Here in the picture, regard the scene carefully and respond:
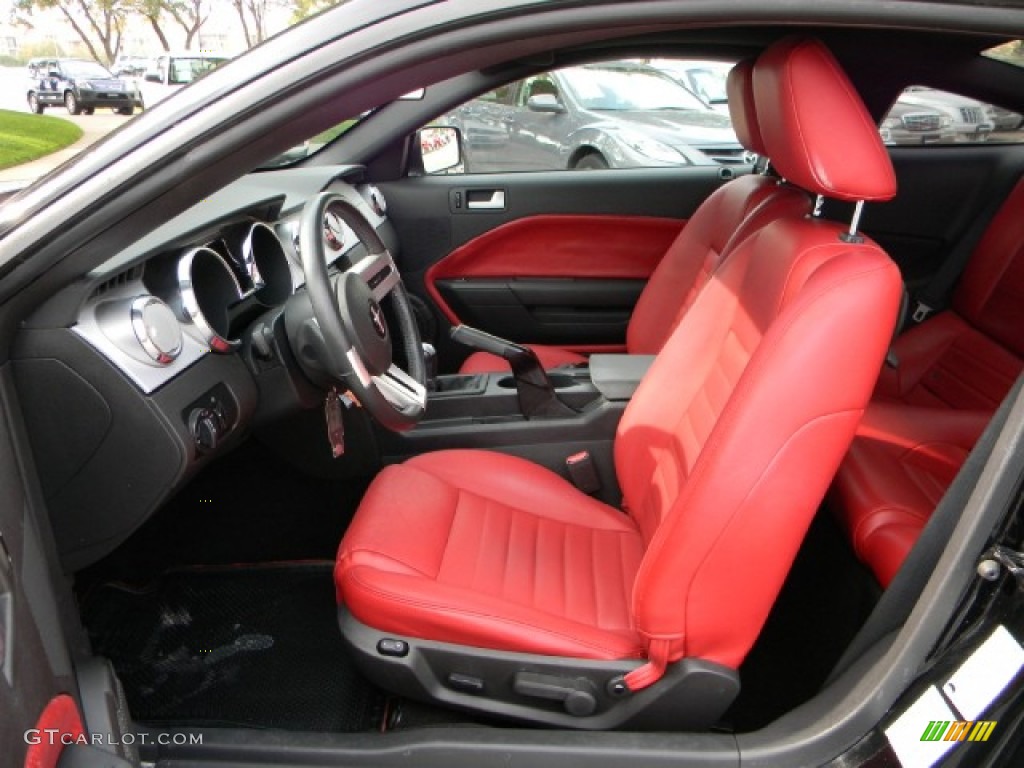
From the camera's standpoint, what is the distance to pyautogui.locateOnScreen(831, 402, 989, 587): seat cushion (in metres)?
1.58

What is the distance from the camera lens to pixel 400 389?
1604 millimetres

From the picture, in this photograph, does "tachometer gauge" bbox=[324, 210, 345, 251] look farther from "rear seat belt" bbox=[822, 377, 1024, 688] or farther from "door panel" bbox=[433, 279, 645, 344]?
"rear seat belt" bbox=[822, 377, 1024, 688]

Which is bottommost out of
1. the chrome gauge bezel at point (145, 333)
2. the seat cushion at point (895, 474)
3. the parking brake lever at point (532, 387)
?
the seat cushion at point (895, 474)

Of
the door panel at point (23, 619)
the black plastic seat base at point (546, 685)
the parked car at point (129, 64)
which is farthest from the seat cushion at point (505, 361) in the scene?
the parked car at point (129, 64)

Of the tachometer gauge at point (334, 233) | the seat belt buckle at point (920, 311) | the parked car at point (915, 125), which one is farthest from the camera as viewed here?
the seat belt buckle at point (920, 311)

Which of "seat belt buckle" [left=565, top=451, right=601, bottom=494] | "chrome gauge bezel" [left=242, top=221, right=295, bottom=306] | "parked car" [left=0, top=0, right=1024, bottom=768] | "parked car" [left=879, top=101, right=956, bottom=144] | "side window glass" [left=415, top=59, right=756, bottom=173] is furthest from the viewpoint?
"side window glass" [left=415, top=59, right=756, bottom=173]

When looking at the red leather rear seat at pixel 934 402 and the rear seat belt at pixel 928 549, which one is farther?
the red leather rear seat at pixel 934 402

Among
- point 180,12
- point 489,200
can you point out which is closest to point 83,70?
point 180,12

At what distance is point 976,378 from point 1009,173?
2.70 ft

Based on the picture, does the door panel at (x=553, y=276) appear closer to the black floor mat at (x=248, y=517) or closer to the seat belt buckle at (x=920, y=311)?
the seat belt buckle at (x=920, y=311)

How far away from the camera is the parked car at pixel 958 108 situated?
2264 mm

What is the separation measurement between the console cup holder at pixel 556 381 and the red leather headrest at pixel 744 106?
2.38 feet

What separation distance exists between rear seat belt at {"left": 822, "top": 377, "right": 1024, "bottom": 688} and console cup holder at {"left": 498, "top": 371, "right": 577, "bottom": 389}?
41.0 inches

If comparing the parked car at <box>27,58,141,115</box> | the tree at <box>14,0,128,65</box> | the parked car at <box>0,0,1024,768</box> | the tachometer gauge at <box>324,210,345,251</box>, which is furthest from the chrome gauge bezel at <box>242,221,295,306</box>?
the tree at <box>14,0,128,65</box>
